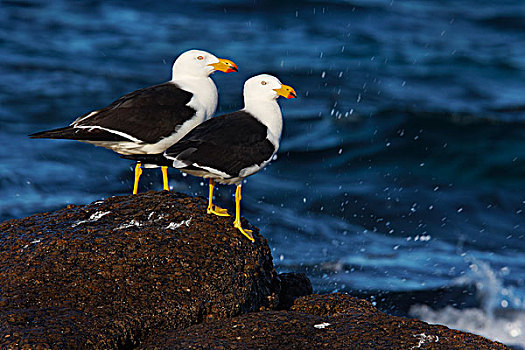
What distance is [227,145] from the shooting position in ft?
17.8

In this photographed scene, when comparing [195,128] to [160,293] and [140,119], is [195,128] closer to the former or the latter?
[140,119]

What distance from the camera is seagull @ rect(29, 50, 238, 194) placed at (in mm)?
5883

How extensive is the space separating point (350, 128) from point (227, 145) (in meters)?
9.53

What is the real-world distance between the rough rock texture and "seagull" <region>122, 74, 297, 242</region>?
0.94 m

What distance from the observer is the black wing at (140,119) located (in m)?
5.88

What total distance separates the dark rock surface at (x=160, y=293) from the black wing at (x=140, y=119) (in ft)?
1.75

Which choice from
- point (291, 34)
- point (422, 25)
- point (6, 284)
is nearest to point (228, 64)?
point (6, 284)

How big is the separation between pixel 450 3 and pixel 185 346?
19679mm

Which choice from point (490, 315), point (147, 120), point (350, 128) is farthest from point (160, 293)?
point (350, 128)

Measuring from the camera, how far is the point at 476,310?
859cm

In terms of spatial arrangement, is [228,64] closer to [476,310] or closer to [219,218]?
[219,218]

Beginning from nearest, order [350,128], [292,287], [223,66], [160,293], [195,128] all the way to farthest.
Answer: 1. [160,293]
2. [195,128]
3. [292,287]
4. [223,66]
5. [350,128]

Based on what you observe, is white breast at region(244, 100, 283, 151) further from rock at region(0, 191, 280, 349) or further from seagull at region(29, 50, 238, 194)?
rock at region(0, 191, 280, 349)

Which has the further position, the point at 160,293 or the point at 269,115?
the point at 269,115
